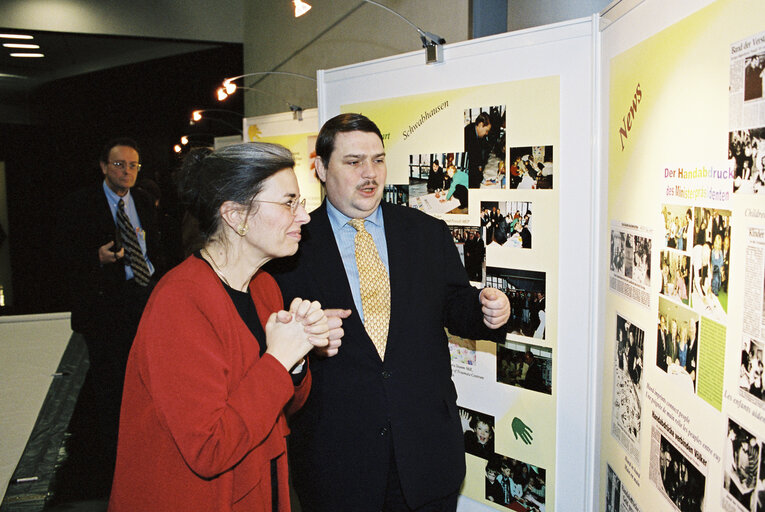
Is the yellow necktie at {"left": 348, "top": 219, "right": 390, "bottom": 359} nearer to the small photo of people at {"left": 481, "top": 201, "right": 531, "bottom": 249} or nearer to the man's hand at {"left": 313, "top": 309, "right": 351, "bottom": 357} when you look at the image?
the man's hand at {"left": 313, "top": 309, "right": 351, "bottom": 357}

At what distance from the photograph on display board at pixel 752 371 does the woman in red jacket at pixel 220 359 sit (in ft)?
2.83

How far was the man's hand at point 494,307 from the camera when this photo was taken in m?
1.72

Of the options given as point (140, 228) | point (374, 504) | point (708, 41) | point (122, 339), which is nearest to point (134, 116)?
point (140, 228)

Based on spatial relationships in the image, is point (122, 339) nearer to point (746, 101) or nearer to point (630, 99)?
point (630, 99)

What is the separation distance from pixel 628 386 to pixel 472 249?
0.81 m

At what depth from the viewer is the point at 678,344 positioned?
129 centimetres

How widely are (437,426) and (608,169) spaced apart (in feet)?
3.17

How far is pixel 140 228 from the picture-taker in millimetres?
3742

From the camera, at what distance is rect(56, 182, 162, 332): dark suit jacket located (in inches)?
133

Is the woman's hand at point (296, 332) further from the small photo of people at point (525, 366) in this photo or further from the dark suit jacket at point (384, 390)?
the small photo of people at point (525, 366)

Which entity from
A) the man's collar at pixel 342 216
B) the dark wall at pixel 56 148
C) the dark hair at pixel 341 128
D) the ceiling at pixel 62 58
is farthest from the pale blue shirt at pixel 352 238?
the ceiling at pixel 62 58

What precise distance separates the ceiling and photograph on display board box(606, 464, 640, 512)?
7.08 m

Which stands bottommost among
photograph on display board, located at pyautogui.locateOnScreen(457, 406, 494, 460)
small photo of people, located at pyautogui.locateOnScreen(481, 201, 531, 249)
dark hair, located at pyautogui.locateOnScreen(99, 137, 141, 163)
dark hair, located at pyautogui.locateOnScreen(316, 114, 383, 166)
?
photograph on display board, located at pyautogui.locateOnScreen(457, 406, 494, 460)

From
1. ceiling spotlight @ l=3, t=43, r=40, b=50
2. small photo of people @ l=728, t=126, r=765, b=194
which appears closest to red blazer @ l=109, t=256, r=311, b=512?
small photo of people @ l=728, t=126, r=765, b=194
